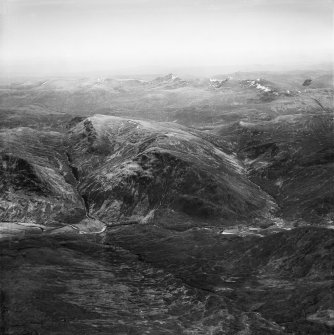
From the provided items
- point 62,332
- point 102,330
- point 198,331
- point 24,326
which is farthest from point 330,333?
point 24,326

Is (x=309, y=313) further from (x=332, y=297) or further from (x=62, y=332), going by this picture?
(x=62, y=332)

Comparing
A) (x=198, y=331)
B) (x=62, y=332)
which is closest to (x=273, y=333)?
(x=198, y=331)

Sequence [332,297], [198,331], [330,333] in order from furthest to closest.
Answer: [332,297], [198,331], [330,333]

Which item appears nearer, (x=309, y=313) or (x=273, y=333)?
(x=273, y=333)

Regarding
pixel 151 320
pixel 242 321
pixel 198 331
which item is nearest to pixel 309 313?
pixel 242 321

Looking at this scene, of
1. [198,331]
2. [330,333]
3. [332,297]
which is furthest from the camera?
[332,297]

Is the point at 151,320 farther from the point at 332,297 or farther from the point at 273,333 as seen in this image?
the point at 332,297

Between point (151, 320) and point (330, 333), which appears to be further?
point (151, 320)
